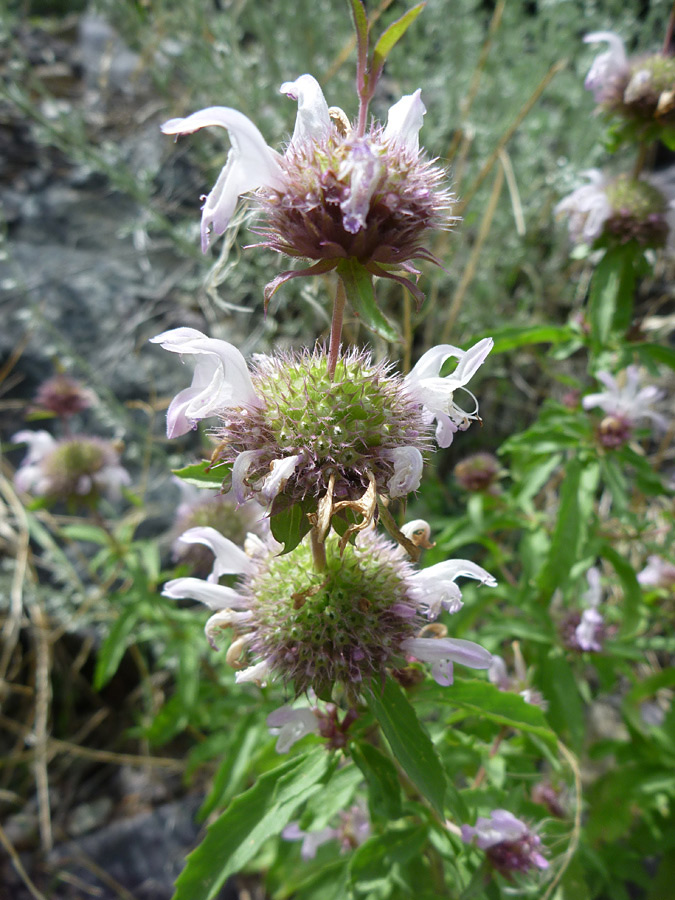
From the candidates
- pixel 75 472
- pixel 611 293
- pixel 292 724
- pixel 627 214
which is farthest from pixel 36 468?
pixel 627 214

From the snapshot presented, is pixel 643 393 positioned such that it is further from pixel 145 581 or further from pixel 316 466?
pixel 145 581

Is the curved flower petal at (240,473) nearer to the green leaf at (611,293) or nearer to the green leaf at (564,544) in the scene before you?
the green leaf at (564,544)

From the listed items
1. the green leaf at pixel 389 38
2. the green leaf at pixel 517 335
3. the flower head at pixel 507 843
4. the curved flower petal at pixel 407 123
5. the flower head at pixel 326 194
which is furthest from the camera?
the green leaf at pixel 517 335

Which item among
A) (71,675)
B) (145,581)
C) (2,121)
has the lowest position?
(71,675)

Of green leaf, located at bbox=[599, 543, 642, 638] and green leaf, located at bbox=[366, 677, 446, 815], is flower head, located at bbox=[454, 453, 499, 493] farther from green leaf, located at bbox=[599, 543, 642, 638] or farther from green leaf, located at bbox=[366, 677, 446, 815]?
green leaf, located at bbox=[366, 677, 446, 815]

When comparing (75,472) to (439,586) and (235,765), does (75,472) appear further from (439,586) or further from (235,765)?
(439,586)

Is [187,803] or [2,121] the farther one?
[2,121]

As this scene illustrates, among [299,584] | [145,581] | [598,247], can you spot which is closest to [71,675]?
[145,581]

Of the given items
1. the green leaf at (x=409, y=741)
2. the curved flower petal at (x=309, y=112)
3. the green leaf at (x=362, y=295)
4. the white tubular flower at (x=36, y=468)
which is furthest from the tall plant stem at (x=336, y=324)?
the white tubular flower at (x=36, y=468)
